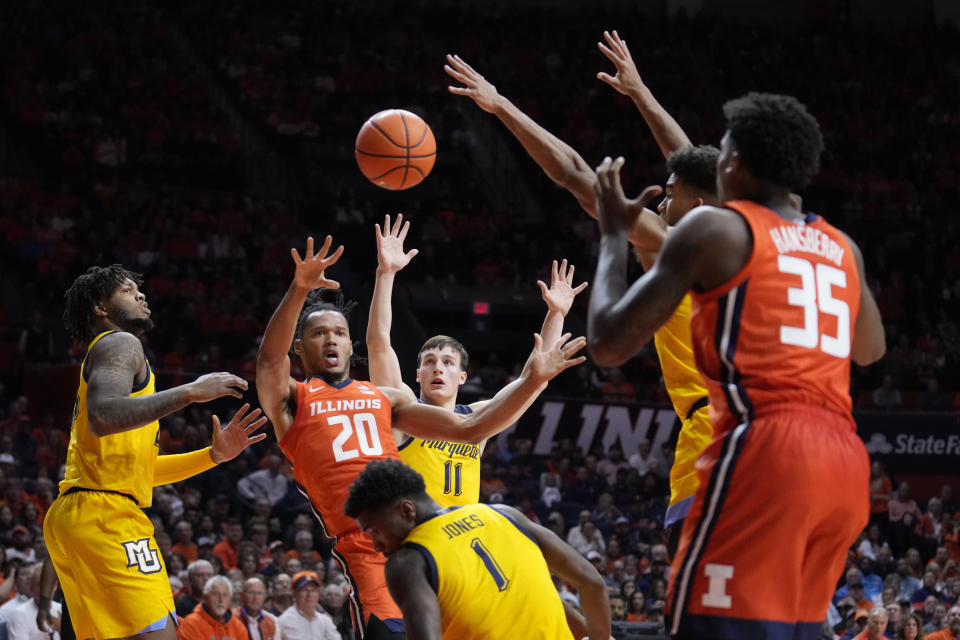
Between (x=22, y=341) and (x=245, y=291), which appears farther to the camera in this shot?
(x=245, y=291)

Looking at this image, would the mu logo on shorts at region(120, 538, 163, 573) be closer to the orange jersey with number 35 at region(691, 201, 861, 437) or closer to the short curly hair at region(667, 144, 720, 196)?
the short curly hair at region(667, 144, 720, 196)

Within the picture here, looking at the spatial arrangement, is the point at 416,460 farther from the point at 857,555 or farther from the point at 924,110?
the point at 924,110

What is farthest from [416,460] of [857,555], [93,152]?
[93,152]

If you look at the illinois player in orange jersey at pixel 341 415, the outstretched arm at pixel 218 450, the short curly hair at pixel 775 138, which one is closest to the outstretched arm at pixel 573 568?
the illinois player in orange jersey at pixel 341 415

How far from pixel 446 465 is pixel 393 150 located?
2.17 metres

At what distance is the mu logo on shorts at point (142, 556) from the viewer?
5598 mm

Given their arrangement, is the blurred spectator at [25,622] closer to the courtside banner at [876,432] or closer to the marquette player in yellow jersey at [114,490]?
the marquette player in yellow jersey at [114,490]

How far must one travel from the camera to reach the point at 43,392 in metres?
16.0

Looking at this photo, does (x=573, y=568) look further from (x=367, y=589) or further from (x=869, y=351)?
(x=367, y=589)

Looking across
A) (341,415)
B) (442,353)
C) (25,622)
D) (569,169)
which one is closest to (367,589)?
(341,415)

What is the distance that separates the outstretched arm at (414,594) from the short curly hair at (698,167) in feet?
5.66

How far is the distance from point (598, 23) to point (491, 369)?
12.0 metres

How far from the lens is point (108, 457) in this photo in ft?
18.8

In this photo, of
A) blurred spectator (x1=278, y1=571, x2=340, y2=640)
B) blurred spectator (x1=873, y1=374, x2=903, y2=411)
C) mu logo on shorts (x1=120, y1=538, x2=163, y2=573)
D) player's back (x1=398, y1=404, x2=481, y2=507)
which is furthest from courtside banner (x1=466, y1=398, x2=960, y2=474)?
mu logo on shorts (x1=120, y1=538, x2=163, y2=573)
